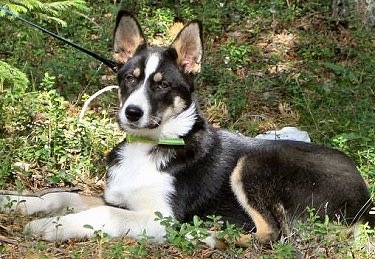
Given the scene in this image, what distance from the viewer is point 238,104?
785 cm

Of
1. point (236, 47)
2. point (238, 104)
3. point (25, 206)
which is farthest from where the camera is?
point (236, 47)

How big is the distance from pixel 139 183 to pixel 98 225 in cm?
50

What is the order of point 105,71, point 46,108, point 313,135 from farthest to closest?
point 105,71 → point 313,135 → point 46,108

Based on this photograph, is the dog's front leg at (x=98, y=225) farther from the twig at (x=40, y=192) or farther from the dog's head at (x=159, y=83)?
the dog's head at (x=159, y=83)

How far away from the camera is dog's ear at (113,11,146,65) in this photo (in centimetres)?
574

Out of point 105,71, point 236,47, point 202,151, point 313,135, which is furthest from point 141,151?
point 236,47

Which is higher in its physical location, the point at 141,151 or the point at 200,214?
the point at 141,151

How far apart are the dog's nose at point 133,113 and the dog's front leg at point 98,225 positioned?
677mm

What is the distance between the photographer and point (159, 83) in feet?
17.9

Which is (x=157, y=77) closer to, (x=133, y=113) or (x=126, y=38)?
(x=133, y=113)

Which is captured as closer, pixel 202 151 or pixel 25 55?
pixel 202 151

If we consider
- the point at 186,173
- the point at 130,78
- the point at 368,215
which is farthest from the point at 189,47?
the point at 368,215

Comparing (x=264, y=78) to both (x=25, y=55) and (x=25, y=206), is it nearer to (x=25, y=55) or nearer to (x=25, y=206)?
(x=25, y=55)

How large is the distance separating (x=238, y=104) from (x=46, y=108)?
213cm
